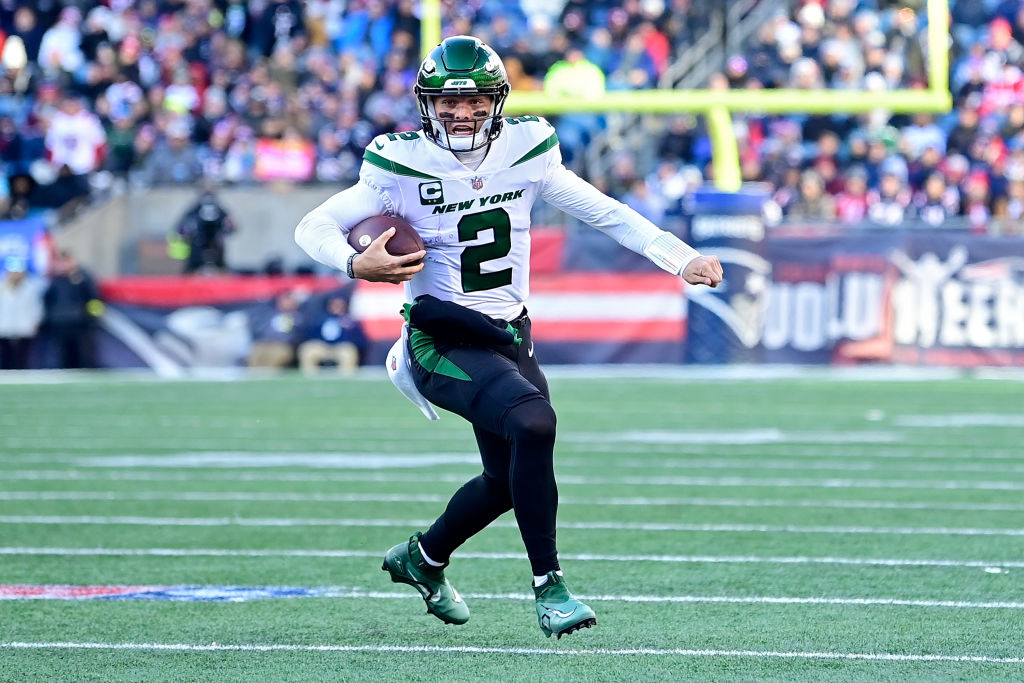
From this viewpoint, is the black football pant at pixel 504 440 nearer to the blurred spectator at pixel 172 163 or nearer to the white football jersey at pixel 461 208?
the white football jersey at pixel 461 208

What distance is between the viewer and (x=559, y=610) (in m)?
4.43

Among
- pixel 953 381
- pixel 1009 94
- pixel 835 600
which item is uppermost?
pixel 1009 94

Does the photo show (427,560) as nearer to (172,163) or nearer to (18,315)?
(18,315)

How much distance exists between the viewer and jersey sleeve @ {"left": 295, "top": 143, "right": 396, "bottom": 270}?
4793 mm

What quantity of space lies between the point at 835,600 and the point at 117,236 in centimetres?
1475

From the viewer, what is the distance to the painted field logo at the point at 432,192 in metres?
4.83

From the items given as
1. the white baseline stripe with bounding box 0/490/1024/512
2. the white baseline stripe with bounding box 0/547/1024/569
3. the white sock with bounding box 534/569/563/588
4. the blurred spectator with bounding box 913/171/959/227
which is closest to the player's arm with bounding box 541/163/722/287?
the white sock with bounding box 534/569/563/588

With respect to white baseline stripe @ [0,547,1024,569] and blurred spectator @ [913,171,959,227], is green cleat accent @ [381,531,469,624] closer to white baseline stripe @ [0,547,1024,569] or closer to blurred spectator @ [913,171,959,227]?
white baseline stripe @ [0,547,1024,569]

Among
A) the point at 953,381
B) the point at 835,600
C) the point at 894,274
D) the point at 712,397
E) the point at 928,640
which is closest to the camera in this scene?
the point at 928,640

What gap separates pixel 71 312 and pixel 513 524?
1014cm

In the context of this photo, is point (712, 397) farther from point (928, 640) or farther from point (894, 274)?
point (928, 640)

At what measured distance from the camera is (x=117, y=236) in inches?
747

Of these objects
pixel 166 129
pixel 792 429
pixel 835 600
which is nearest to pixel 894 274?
pixel 792 429

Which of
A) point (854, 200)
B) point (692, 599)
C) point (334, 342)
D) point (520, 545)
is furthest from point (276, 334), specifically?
point (692, 599)
